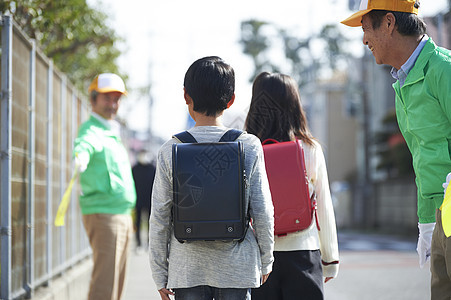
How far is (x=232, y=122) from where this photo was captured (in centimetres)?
559

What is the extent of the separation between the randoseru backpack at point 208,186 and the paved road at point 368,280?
5.09 m

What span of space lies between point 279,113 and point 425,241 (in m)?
1.03

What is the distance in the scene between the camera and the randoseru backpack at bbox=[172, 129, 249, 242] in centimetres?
299

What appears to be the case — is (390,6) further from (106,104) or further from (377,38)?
(106,104)

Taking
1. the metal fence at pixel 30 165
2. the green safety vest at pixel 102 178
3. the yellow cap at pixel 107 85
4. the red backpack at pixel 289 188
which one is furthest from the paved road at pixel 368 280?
the red backpack at pixel 289 188

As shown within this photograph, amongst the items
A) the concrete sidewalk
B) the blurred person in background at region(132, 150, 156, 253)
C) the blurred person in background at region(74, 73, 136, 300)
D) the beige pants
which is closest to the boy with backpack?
the blurred person in background at region(74, 73, 136, 300)

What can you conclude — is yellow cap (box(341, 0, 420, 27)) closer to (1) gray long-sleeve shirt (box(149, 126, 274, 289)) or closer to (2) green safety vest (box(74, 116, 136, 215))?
(1) gray long-sleeve shirt (box(149, 126, 274, 289))

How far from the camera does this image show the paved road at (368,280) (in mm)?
8258

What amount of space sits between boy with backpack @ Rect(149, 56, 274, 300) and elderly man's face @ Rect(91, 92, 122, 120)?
2.37m

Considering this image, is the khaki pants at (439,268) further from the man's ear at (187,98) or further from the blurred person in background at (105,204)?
the blurred person in background at (105,204)

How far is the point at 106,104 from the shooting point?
17.9 ft

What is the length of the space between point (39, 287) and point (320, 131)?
48.6 m

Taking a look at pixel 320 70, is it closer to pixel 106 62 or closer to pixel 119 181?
pixel 106 62

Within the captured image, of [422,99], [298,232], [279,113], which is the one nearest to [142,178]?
[279,113]
